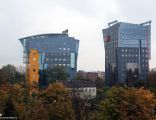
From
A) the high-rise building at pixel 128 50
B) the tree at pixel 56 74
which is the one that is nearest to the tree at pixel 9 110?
the tree at pixel 56 74

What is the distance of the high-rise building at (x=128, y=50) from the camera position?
3418 inches

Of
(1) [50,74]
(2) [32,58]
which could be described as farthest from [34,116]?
(1) [50,74]

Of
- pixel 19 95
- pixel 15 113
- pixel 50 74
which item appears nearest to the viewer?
pixel 15 113

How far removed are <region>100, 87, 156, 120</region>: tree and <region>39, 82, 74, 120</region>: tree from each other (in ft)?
11.7

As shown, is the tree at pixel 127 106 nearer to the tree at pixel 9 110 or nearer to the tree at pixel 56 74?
the tree at pixel 9 110

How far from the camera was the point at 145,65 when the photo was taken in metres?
89.1

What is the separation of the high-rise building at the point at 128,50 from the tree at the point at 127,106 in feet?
201

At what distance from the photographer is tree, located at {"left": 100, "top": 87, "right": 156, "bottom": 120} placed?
23.0 m

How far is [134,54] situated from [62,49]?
16.1m

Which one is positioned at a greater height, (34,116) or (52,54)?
(52,54)

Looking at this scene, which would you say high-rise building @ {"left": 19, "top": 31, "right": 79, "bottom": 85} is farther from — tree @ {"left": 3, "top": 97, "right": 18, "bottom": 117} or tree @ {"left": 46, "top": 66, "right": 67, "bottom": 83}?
tree @ {"left": 3, "top": 97, "right": 18, "bottom": 117}

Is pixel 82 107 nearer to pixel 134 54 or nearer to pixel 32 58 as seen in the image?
pixel 32 58

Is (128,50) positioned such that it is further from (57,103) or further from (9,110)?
(57,103)

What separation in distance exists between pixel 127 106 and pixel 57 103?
8064mm
